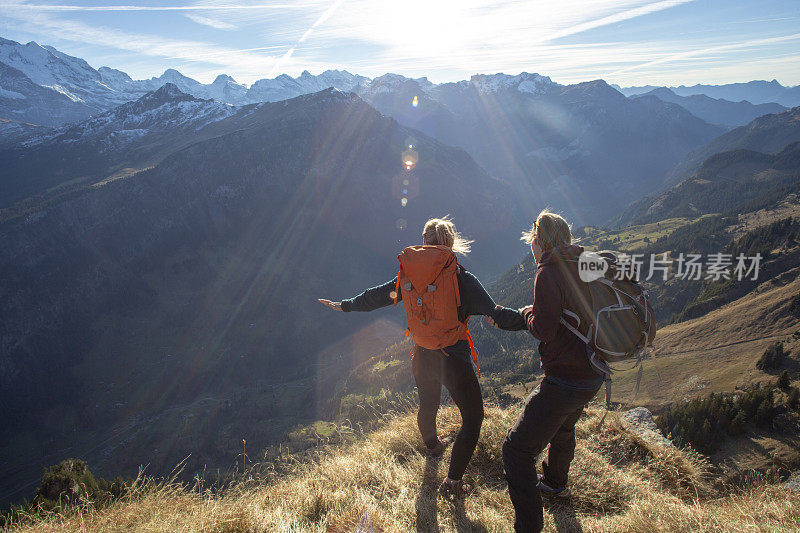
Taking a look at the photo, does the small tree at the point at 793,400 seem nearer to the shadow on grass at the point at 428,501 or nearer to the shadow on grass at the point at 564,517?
the shadow on grass at the point at 564,517

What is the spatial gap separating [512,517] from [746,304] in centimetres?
9663

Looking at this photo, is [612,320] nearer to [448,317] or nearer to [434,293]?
[448,317]

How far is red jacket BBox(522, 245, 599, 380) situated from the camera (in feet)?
13.6

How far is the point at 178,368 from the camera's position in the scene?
546 feet

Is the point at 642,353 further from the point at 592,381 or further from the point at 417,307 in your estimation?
the point at 417,307

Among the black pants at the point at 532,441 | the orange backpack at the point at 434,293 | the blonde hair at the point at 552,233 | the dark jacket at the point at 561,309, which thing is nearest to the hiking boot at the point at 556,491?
the black pants at the point at 532,441

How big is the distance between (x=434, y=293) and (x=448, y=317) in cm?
39

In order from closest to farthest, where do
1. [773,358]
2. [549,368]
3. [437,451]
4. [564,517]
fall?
[549,368]
[564,517]
[437,451]
[773,358]

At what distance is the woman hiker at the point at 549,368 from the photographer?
416 cm

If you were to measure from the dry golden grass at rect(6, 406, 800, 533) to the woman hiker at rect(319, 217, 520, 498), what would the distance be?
0.56 metres

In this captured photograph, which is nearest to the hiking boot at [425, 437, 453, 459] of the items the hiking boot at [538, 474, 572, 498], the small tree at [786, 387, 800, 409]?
the hiking boot at [538, 474, 572, 498]

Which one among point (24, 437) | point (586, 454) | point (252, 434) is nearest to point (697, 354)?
point (586, 454)

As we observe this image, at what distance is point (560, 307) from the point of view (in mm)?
4141

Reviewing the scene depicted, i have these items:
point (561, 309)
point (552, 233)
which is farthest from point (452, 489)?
point (552, 233)
